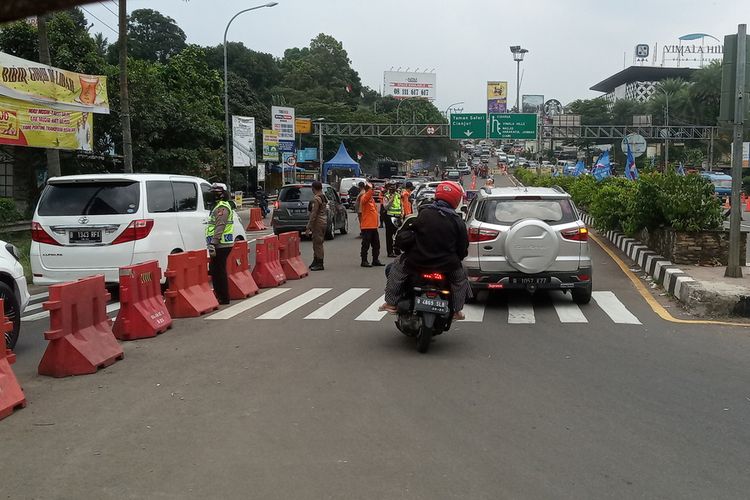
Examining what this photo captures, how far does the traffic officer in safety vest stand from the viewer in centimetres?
1039

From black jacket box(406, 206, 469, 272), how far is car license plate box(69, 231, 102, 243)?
5165 millimetres

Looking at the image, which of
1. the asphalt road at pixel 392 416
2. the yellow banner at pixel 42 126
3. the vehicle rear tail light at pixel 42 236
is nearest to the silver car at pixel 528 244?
the asphalt road at pixel 392 416

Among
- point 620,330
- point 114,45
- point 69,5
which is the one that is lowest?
Answer: point 620,330

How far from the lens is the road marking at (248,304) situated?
9961mm

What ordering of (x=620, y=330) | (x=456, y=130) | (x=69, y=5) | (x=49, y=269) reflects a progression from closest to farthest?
(x=69, y=5), (x=620, y=330), (x=49, y=269), (x=456, y=130)

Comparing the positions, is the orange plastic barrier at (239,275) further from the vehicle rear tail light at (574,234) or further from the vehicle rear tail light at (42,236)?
the vehicle rear tail light at (574,234)

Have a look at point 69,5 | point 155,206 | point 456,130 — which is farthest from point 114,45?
point 69,5

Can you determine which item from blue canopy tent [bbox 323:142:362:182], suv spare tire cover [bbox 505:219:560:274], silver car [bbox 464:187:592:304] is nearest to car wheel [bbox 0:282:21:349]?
silver car [bbox 464:187:592:304]

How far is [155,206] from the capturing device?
1092 cm

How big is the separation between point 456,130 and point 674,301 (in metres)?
40.4

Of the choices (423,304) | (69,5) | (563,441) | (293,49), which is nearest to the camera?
(69,5)

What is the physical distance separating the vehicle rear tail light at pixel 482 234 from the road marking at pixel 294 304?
278cm

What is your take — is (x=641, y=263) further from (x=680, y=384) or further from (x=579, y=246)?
(x=680, y=384)

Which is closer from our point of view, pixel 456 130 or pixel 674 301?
pixel 674 301
